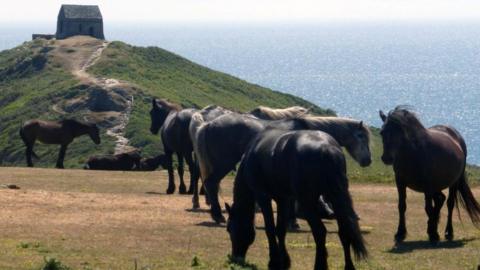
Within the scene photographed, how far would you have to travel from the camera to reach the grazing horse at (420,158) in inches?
719

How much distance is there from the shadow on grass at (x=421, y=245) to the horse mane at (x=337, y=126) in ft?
8.14

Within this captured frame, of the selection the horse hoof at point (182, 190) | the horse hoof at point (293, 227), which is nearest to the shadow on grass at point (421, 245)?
the horse hoof at point (293, 227)

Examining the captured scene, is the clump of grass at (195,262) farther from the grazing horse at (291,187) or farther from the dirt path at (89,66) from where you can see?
the dirt path at (89,66)

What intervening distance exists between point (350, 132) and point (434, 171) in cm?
197

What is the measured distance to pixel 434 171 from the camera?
740 inches

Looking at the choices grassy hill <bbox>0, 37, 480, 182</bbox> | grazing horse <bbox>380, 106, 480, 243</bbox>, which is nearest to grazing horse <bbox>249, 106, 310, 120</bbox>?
grazing horse <bbox>380, 106, 480, 243</bbox>

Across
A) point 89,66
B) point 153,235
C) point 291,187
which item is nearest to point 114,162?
point 153,235

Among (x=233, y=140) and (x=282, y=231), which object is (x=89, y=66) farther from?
(x=282, y=231)

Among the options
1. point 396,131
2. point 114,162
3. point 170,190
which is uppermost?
point 396,131

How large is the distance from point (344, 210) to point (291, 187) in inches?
43.7

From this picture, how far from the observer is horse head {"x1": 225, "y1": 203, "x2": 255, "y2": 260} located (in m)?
15.2

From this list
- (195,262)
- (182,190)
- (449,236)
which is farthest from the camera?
(182,190)

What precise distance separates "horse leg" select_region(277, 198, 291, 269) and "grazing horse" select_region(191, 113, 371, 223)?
14.3 ft

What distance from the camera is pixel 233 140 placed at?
20.7m
